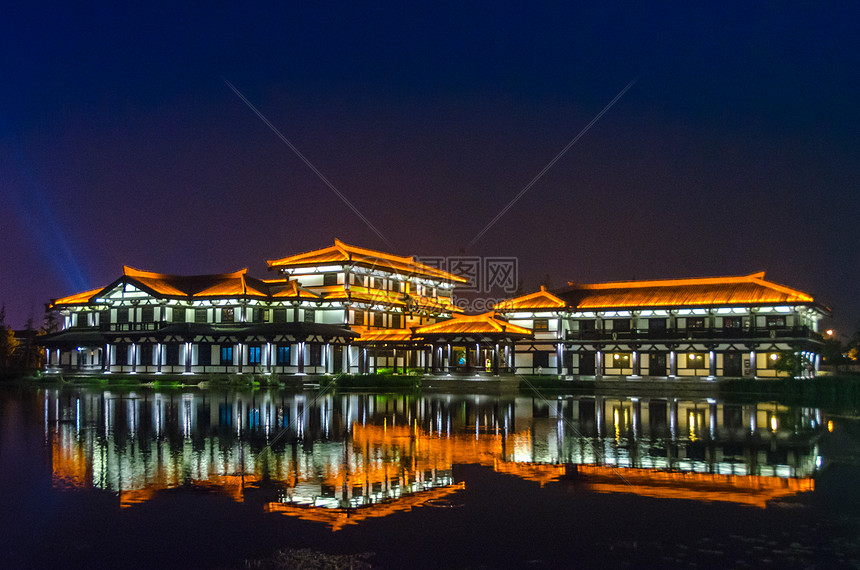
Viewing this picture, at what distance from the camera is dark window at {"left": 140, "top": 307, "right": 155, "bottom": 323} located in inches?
2672

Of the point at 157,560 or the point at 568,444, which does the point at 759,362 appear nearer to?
the point at 568,444

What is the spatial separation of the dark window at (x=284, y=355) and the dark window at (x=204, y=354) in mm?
6166

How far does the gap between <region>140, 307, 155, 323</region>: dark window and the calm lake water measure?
39097 millimetres

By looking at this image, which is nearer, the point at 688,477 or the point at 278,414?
the point at 688,477

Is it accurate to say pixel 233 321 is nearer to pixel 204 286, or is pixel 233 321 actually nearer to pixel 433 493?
pixel 204 286

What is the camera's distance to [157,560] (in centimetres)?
1094

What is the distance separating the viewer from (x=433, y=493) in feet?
50.6

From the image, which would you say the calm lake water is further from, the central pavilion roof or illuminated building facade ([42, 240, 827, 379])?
the central pavilion roof

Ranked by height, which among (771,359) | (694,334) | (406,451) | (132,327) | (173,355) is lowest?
(406,451)

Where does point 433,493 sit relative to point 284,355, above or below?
below

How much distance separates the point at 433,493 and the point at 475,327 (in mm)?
44554

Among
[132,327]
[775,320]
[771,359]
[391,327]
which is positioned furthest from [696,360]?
[132,327]

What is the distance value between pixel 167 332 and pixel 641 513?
189 ft

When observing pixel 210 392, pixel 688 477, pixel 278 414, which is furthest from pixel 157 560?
pixel 210 392
